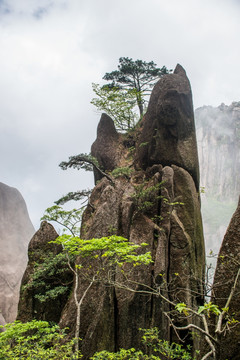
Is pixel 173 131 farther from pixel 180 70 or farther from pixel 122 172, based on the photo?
pixel 180 70

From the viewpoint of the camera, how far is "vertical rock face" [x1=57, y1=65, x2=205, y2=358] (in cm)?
841

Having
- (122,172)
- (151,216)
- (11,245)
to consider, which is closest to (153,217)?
(151,216)

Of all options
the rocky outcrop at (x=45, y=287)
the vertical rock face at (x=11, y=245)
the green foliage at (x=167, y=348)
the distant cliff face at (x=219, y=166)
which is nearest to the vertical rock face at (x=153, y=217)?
the rocky outcrop at (x=45, y=287)

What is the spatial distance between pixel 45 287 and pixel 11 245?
26943mm

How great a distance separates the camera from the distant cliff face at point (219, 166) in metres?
47.6

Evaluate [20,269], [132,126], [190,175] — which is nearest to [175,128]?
[190,175]

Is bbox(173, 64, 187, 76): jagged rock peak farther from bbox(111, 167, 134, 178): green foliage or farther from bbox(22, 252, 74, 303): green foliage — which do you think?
bbox(22, 252, 74, 303): green foliage

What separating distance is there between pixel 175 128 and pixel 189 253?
671cm

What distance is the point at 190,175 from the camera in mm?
13609

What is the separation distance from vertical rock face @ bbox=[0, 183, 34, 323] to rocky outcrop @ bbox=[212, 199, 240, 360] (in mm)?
26122

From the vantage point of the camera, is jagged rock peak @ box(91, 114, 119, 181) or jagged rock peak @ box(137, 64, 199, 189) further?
jagged rock peak @ box(91, 114, 119, 181)

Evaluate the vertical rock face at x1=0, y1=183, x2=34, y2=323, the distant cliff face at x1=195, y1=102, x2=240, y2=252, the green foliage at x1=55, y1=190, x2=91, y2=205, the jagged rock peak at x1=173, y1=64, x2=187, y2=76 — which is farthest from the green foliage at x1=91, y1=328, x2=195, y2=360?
the distant cliff face at x1=195, y1=102, x2=240, y2=252

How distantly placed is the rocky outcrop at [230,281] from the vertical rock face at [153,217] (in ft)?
1.56

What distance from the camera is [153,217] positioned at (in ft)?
36.6
